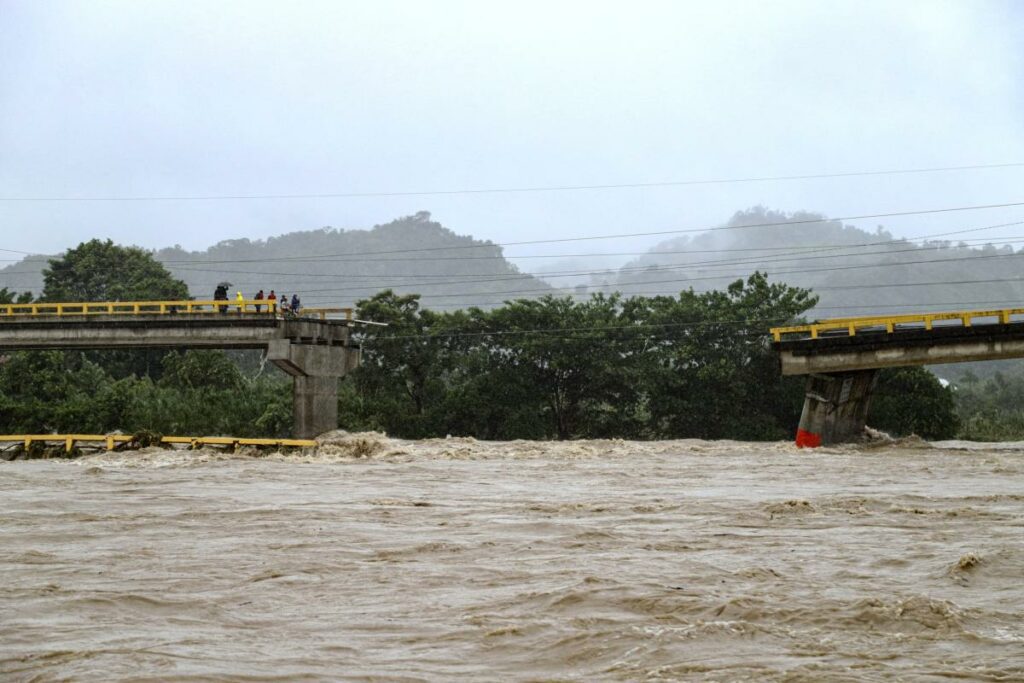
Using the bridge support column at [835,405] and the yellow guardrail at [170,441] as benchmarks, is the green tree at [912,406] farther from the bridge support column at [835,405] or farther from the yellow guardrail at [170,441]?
the yellow guardrail at [170,441]

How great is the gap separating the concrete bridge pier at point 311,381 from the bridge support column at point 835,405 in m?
17.9

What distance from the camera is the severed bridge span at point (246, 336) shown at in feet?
146

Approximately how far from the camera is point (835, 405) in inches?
1570

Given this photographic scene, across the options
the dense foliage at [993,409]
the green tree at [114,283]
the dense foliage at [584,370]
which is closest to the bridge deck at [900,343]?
the dense foliage at [584,370]

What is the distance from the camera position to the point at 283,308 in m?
45.0

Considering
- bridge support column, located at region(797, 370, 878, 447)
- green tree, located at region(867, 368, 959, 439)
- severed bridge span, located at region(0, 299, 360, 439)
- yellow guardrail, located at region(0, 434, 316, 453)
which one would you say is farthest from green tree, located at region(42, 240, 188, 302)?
bridge support column, located at region(797, 370, 878, 447)

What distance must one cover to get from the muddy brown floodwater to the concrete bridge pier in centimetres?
2085

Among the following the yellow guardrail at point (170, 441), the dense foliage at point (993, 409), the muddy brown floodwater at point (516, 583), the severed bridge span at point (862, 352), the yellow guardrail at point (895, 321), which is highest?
the yellow guardrail at point (895, 321)

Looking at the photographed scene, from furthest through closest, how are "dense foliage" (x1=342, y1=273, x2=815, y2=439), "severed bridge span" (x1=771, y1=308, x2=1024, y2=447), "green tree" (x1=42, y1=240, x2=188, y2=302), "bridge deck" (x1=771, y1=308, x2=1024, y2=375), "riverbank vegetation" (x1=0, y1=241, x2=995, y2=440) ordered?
"green tree" (x1=42, y1=240, x2=188, y2=302) < "dense foliage" (x1=342, y1=273, x2=815, y2=439) < "riverbank vegetation" (x1=0, y1=241, x2=995, y2=440) < "severed bridge span" (x1=771, y1=308, x2=1024, y2=447) < "bridge deck" (x1=771, y1=308, x2=1024, y2=375)

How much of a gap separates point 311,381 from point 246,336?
3.04 m

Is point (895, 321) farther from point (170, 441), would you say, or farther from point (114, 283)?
point (114, 283)

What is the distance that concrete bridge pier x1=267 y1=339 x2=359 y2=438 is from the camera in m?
44.2

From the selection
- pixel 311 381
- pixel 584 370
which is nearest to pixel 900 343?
pixel 584 370

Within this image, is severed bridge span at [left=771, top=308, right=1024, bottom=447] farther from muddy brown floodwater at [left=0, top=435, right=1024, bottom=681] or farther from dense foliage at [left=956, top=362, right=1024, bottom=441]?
dense foliage at [left=956, top=362, right=1024, bottom=441]
